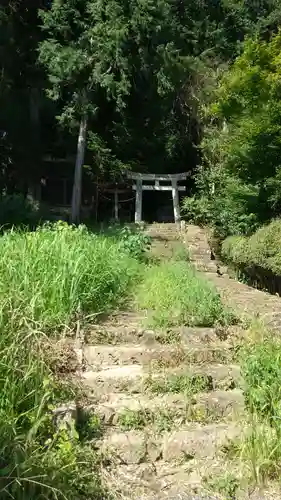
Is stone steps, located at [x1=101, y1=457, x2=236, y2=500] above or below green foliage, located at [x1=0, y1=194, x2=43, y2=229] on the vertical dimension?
below

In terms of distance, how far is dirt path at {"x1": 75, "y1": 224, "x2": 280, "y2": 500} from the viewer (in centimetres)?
302

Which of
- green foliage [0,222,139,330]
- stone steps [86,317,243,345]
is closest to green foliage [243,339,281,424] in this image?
stone steps [86,317,243,345]

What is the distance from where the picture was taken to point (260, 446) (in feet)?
9.75

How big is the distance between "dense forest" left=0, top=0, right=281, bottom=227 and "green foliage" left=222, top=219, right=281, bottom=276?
1.19 meters

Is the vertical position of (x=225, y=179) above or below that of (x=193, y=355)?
above

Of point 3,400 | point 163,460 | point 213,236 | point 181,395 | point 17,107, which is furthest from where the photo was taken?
point 17,107

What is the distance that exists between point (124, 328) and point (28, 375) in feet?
5.10

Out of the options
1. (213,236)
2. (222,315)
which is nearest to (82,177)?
(213,236)

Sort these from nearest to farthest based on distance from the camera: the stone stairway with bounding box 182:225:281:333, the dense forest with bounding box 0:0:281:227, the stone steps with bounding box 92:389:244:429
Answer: the stone steps with bounding box 92:389:244:429
the stone stairway with bounding box 182:225:281:333
the dense forest with bounding box 0:0:281:227

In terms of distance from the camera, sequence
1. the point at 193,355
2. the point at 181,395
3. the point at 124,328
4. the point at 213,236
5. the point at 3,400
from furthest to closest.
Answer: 1. the point at 213,236
2. the point at 124,328
3. the point at 193,355
4. the point at 181,395
5. the point at 3,400

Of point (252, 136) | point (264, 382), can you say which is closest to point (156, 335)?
point (264, 382)

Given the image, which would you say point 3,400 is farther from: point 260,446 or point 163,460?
point 260,446

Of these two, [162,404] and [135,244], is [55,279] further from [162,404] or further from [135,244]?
[135,244]

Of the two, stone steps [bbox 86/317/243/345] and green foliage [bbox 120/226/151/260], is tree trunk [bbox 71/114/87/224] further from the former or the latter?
stone steps [bbox 86/317/243/345]
